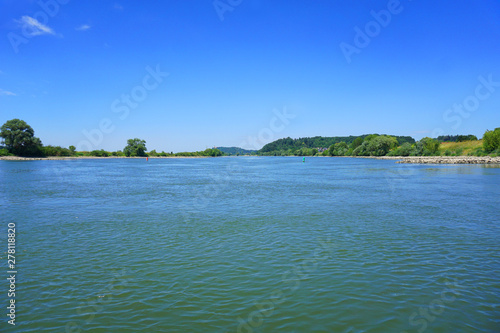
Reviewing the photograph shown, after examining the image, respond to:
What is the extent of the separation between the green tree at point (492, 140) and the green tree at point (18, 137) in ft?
626

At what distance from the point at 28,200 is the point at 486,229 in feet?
112

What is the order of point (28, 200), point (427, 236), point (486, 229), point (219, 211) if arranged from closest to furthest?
point (427, 236), point (486, 229), point (219, 211), point (28, 200)

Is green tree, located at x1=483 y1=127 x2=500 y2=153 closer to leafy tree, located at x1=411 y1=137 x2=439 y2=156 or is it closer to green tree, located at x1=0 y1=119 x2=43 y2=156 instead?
leafy tree, located at x1=411 y1=137 x2=439 y2=156

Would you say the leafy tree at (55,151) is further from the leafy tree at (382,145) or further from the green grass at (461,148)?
the green grass at (461,148)

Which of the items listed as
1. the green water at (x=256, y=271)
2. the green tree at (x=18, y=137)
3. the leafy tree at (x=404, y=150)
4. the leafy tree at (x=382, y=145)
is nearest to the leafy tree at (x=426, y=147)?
the leafy tree at (x=404, y=150)

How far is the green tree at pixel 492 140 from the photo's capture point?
335ft

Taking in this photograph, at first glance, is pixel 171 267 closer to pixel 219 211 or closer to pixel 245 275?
pixel 245 275

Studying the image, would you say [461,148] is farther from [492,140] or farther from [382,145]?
[382,145]

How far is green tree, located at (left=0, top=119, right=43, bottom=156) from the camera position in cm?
13788

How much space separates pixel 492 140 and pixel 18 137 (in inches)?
7587

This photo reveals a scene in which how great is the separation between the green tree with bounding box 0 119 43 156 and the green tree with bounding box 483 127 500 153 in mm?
190661

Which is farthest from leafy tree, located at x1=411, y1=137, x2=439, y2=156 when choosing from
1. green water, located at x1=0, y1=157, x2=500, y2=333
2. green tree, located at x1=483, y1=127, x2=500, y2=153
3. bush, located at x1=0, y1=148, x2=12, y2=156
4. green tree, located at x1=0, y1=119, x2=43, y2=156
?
bush, located at x1=0, y1=148, x2=12, y2=156

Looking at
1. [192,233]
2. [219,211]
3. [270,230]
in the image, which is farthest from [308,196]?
[192,233]

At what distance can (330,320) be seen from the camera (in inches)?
308
